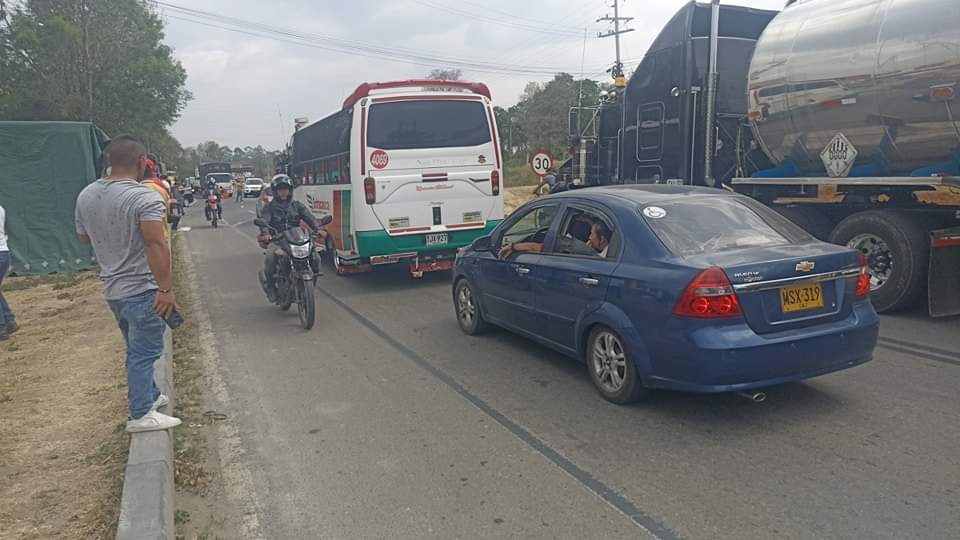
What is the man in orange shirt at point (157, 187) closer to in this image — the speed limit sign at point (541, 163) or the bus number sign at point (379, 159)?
the bus number sign at point (379, 159)

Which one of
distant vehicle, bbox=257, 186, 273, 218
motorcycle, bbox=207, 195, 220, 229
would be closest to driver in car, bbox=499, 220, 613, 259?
distant vehicle, bbox=257, 186, 273, 218

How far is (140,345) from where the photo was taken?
14.9 ft

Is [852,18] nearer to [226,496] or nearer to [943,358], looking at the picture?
[943,358]

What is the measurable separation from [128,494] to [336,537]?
109 centimetres

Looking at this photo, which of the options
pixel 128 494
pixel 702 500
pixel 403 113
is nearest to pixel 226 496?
pixel 128 494

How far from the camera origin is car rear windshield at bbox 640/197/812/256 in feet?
15.6

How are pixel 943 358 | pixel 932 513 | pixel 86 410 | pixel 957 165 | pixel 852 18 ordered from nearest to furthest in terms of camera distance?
pixel 932 513 < pixel 86 410 < pixel 943 358 < pixel 957 165 < pixel 852 18

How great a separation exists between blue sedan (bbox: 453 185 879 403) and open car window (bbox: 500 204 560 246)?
14 cm

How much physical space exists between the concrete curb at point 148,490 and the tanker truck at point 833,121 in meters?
7.05

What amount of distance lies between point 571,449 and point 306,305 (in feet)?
14.2

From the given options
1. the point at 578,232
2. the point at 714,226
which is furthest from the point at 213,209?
the point at 714,226

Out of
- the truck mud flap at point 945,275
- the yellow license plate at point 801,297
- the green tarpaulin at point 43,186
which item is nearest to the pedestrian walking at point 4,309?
the green tarpaulin at point 43,186

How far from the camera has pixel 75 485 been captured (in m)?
3.96

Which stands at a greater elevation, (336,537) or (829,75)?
(829,75)
